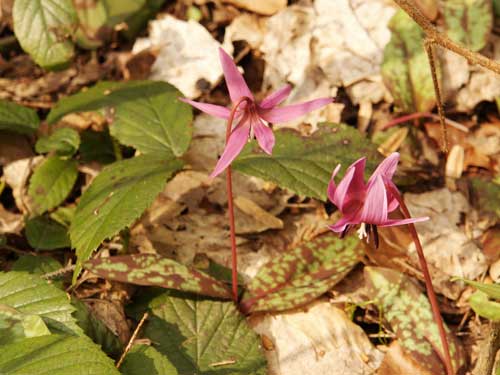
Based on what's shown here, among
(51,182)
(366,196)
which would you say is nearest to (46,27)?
(51,182)

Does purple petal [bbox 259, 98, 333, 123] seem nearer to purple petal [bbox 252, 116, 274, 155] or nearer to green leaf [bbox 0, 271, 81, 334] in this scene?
purple petal [bbox 252, 116, 274, 155]

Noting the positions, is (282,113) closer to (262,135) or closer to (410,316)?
(262,135)

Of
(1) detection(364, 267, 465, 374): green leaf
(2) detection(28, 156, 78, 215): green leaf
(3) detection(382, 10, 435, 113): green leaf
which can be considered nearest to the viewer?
(1) detection(364, 267, 465, 374): green leaf

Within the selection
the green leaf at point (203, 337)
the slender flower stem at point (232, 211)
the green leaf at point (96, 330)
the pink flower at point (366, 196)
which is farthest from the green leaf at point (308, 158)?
the green leaf at point (96, 330)

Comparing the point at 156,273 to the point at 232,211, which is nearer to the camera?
the point at 232,211

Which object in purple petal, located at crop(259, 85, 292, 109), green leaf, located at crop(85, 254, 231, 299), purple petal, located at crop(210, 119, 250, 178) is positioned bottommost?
green leaf, located at crop(85, 254, 231, 299)

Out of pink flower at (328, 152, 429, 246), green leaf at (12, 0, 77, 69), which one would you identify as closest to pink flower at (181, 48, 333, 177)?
pink flower at (328, 152, 429, 246)

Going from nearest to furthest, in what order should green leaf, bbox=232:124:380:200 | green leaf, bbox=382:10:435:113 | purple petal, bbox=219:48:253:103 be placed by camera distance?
purple petal, bbox=219:48:253:103, green leaf, bbox=232:124:380:200, green leaf, bbox=382:10:435:113

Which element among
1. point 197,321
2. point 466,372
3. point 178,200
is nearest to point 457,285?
point 466,372
